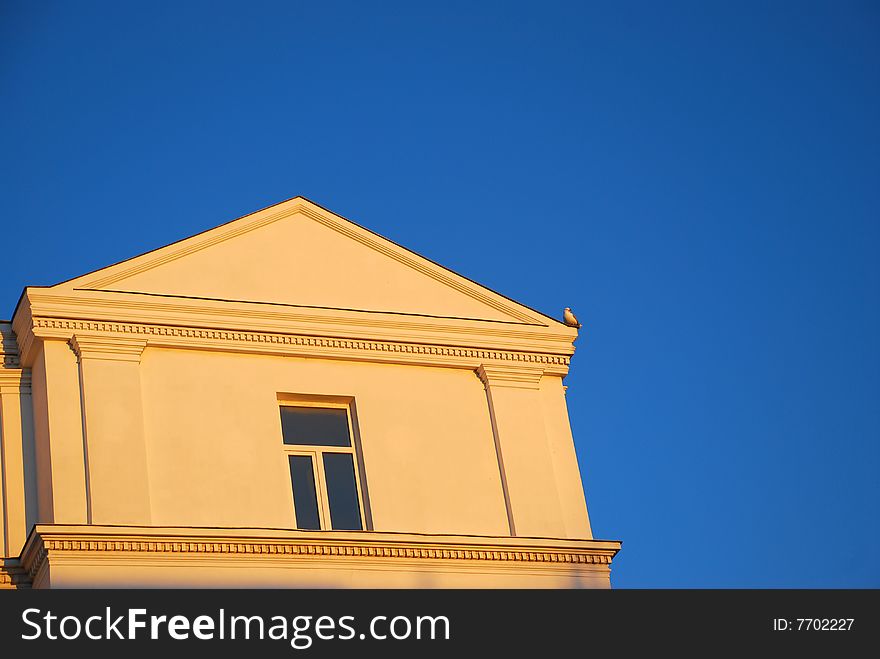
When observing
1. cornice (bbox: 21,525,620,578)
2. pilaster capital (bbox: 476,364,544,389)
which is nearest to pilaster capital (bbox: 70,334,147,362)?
cornice (bbox: 21,525,620,578)

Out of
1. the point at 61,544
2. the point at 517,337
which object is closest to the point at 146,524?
the point at 61,544

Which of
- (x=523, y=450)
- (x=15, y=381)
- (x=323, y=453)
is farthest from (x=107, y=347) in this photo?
(x=523, y=450)

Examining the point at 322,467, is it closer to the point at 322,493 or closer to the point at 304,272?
the point at 322,493

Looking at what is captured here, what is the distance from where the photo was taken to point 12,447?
2358 centimetres

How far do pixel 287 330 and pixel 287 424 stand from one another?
5.00 ft

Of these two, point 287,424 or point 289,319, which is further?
point 289,319

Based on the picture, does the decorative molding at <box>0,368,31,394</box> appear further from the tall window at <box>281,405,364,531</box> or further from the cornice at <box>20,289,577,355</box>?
the tall window at <box>281,405,364,531</box>

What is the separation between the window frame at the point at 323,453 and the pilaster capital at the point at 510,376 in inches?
94.5

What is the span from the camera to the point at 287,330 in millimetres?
25203

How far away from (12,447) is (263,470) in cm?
376

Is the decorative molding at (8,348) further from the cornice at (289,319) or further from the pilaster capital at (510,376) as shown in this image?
the pilaster capital at (510,376)
